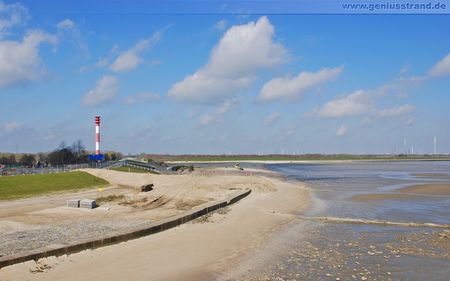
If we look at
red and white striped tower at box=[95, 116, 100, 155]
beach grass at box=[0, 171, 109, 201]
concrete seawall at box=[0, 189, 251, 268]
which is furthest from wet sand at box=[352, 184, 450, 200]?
red and white striped tower at box=[95, 116, 100, 155]

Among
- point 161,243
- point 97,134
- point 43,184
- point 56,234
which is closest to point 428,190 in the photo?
point 161,243

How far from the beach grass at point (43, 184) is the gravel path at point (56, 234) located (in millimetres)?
10297

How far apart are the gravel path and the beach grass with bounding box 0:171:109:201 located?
10297 millimetres

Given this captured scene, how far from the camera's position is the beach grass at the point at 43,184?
71.1 ft

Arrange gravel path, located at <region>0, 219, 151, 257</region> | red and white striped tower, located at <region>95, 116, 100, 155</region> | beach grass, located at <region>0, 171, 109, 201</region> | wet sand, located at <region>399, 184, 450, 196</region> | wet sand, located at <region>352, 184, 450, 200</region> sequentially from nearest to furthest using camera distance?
gravel path, located at <region>0, 219, 151, 257</region>, beach grass, located at <region>0, 171, 109, 201</region>, wet sand, located at <region>352, 184, 450, 200</region>, wet sand, located at <region>399, 184, 450, 196</region>, red and white striped tower, located at <region>95, 116, 100, 155</region>

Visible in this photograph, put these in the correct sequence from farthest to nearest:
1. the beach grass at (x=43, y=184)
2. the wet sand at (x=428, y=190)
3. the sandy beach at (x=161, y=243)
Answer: the wet sand at (x=428, y=190) → the beach grass at (x=43, y=184) → the sandy beach at (x=161, y=243)

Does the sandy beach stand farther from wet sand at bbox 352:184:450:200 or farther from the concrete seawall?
wet sand at bbox 352:184:450:200

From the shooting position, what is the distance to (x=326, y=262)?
8852mm

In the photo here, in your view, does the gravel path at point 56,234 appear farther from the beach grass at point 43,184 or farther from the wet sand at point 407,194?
the wet sand at point 407,194

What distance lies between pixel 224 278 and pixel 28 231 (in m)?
7.83

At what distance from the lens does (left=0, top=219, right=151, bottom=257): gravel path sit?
30.9 feet

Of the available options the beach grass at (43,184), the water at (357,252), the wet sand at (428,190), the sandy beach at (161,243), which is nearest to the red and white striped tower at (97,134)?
the beach grass at (43,184)

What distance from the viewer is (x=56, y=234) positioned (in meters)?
11.0

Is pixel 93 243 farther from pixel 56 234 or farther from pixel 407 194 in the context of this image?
pixel 407 194
